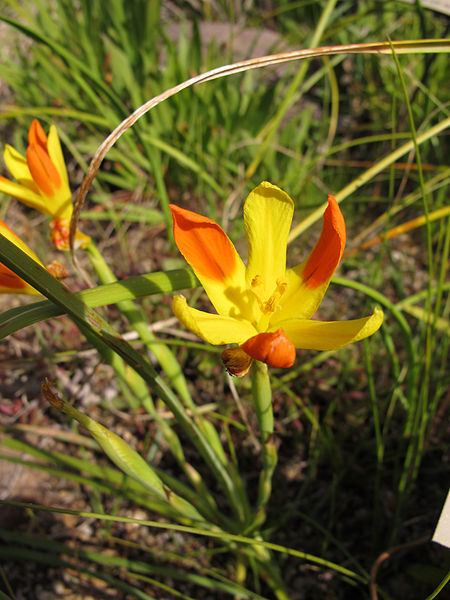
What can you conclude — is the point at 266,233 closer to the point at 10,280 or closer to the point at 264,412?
the point at 264,412

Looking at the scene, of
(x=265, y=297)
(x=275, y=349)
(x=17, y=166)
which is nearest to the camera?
(x=275, y=349)

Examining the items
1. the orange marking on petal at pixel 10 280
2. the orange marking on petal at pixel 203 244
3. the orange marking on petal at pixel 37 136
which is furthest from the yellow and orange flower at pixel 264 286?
the orange marking on petal at pixel 37 136

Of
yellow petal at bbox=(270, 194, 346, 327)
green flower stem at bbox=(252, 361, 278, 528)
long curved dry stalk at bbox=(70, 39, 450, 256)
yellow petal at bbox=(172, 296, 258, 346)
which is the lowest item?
green flower stem at bbox=(252, 361, 278, 528)

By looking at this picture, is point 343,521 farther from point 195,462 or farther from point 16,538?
point 16,538

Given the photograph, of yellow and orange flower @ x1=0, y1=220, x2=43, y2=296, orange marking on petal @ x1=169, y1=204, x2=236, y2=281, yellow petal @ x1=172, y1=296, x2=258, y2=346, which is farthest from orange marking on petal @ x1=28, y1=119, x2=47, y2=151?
yellow petal @ x1=172, y1=296, x2=258, y2=346

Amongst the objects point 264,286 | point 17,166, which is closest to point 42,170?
point 17,166

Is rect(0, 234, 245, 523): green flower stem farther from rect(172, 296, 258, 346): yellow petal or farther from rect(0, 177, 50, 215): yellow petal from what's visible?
rect(0, 177, 50, 215): yellow petal
